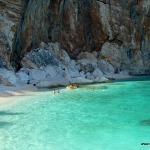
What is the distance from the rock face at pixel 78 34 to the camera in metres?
36.0

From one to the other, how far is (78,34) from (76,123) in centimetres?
3340

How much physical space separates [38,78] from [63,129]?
22427mm

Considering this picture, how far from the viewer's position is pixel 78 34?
48312 mm

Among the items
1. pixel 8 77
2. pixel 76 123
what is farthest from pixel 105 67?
pixel 76 123

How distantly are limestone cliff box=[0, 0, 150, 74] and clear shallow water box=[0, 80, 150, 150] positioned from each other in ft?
54.1

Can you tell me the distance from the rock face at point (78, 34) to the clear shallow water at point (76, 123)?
13.1m

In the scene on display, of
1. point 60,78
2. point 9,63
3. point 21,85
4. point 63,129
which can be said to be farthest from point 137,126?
point 60,78

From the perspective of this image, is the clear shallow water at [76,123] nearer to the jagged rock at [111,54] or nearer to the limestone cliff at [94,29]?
the limestone cliff at [94,29]

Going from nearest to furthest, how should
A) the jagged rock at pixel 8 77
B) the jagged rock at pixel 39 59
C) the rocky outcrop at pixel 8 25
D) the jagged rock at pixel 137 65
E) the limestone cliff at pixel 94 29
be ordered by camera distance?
the jagged rock at pixel 8 77, the rocky outcrop at pixel 8 25, the jagged rock at pixel 39 59, the limestone cliff at pixel 94 29, the jagged rock at pixel 137 65

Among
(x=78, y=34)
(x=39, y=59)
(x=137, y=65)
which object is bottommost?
(x=137, y=65)

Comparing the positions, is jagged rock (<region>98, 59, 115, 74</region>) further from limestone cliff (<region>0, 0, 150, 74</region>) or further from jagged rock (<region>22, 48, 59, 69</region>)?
jagged rock (<region>22, 48, 59, 69</region>)

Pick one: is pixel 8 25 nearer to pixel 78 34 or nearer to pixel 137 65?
pixel 78 34

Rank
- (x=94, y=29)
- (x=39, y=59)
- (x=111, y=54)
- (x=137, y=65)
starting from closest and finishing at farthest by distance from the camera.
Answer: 1. (x=39, y=59)
2. (x=94, y=29)
3. (x=111, y=54)
4. (x=137, y=65)

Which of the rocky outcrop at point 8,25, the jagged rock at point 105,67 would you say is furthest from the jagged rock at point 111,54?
the rocky outcrop at point 8,25
